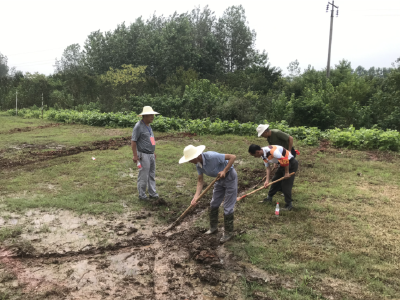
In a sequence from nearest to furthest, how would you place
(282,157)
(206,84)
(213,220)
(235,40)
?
(213,220) → (282,157) → (206,84) → (235,40)

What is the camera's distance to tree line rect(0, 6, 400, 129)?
53.5ft

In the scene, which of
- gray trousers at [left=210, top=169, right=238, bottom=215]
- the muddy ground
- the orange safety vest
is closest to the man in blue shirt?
gray trousers at [left=210, top=169, right=238, bottom=215]

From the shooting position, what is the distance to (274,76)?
108 ft

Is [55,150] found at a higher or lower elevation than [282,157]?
lower

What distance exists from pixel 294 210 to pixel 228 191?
199 centimetres

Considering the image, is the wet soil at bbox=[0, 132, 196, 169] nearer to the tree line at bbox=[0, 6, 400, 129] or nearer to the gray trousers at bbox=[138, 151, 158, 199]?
the gray trousers at bbox=[138, 151, 158, 199]

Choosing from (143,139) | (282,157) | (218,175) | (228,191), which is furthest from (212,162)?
(143,139)

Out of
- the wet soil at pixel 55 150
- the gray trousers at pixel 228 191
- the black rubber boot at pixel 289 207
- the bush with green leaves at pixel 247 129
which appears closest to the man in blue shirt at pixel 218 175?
the gray trousers at pixel 228 191

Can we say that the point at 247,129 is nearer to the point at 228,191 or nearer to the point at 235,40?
the point at 228,191

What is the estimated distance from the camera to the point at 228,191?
4.64m

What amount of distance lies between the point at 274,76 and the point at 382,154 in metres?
23.7

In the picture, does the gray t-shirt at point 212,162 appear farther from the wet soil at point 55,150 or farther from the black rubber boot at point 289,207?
the wet soil at point 55,150

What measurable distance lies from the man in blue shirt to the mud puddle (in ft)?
1.08

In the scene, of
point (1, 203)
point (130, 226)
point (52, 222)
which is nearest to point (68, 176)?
point (1, 203)
